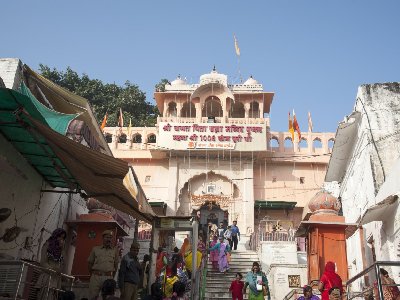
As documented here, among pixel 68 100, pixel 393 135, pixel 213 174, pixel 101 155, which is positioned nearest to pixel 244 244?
pixel 213 174

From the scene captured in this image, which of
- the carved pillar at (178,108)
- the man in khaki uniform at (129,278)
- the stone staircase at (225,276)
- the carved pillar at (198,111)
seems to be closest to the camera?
the man in khaki uniform at (129,278)

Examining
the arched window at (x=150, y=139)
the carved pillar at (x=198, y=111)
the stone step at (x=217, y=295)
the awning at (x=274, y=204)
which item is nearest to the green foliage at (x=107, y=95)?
the arched window at (x=150, y=139)

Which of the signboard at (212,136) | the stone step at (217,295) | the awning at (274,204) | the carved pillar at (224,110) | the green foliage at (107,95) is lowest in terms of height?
the stone step at (217,295)

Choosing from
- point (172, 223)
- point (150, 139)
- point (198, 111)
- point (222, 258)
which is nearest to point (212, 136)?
point (198, 111)

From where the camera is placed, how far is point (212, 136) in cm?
2561

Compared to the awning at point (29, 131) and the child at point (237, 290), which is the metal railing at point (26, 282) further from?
the child at point (237, 290)

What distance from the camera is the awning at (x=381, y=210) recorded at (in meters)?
9.85

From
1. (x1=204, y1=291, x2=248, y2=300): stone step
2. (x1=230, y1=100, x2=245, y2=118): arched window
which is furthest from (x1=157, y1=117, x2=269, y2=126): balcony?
(x1=204, y1=291, x2=248, y2=300): stone step

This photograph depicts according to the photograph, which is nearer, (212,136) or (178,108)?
(212,136)

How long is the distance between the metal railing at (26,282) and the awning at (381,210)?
6.77m

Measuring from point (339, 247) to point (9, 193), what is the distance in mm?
8412

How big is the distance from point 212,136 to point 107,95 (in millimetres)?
19972

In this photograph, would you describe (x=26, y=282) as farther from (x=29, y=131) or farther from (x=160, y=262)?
(x=160, y=262)

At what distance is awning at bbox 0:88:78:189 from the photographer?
20.9ft
